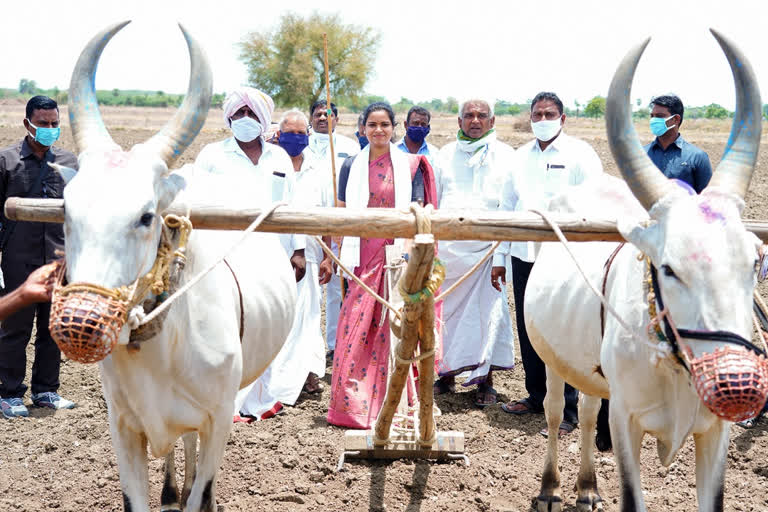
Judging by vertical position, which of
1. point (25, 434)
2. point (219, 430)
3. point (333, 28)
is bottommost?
point (25, 434)

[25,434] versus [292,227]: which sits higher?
[292,227]

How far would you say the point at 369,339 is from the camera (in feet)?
17.6

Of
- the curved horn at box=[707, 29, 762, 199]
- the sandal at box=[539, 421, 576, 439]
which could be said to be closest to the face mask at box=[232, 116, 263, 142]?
the sandal at box=[539, 421, 576, 439]

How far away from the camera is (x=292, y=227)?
10.4ft

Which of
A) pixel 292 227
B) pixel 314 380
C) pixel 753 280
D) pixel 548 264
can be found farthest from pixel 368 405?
pixel 753 280

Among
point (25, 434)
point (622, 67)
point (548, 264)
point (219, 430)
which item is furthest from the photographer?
point (25, 434)

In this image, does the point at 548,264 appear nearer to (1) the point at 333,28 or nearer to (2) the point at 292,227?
(2) the point at 292,227

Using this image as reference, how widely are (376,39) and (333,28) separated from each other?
214 centimetres

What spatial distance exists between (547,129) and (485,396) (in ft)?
6.63

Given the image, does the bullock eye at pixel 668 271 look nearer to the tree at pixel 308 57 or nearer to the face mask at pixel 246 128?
the face mask at pixel 246 128

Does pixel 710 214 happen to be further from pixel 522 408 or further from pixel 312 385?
pixel 312 385

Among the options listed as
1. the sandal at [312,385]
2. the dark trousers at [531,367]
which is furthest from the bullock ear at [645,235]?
the sandal at [312,385]

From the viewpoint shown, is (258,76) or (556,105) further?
(258,76)

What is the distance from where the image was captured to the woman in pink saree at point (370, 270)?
527 centimetres
